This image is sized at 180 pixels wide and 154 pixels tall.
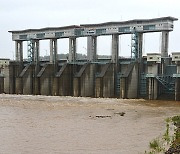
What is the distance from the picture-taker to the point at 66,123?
1712cm

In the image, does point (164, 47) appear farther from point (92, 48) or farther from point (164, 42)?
point (92, 48)

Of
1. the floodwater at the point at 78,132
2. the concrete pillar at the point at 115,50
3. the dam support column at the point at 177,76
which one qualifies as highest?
the concrete pillar at the point at 115,50

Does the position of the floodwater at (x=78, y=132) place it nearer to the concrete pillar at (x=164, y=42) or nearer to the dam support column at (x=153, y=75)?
the dam support column at (x=153, y=75)

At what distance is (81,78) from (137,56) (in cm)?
620

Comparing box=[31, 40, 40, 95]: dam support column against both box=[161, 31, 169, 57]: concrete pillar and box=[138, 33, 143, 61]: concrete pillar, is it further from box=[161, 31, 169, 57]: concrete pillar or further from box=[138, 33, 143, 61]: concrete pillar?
box=[161, 31, 169, 57]: concrete pillar

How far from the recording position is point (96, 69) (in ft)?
118

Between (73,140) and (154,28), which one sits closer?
(73,140)

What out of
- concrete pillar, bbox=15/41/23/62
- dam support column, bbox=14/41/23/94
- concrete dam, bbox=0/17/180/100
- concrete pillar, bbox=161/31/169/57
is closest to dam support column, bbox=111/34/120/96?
concrete dam, bbox=0/17/180/100

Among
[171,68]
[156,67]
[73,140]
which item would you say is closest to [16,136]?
[73,140]

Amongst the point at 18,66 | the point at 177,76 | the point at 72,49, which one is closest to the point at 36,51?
the point at 18,66

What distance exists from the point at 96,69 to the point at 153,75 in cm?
767

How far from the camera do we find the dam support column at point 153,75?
30328 millimetres

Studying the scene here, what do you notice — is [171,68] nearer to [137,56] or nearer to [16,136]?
[137,56]

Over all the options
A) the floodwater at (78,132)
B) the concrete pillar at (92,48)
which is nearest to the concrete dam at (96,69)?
the concrete pillar at (92,48)
